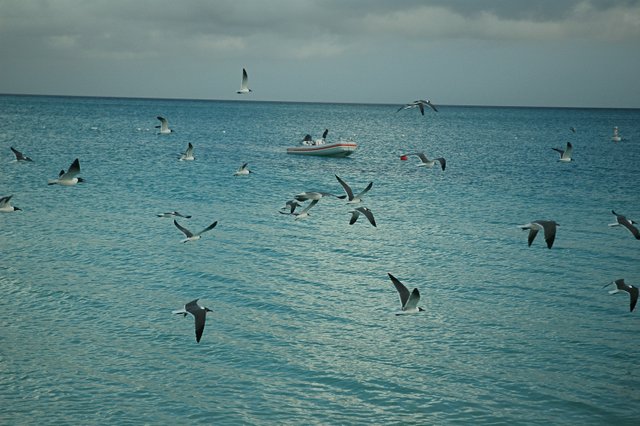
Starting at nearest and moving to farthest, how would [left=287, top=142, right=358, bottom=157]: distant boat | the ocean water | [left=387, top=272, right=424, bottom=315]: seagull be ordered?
the ocean water → [left=387, top=272, right=424, bottom=315]: seagull → [left=287, top=142, right=358, bottom=157]: distant boat

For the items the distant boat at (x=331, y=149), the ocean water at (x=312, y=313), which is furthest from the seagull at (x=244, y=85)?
the distant boat at (x=331, y=149)

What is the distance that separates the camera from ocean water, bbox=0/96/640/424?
55.4ft

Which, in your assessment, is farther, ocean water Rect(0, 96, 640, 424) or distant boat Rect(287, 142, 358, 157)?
distant boat Rect(287, 142, 358, 157)

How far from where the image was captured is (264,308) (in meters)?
23.7

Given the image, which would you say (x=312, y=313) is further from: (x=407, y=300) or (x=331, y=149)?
(x=331, y=149)

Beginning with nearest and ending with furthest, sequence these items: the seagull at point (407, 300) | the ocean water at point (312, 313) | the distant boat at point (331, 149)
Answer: the ocean water at point (312, 313)
the seagull at point (407, 300)
the distant boat at point (331, 149)

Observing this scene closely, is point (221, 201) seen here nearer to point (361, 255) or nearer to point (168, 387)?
point (361, 255)

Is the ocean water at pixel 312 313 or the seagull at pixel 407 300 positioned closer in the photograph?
the ocean water at pixel 312 313

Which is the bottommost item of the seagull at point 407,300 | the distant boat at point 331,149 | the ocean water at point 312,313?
the ocean water at point 312,313

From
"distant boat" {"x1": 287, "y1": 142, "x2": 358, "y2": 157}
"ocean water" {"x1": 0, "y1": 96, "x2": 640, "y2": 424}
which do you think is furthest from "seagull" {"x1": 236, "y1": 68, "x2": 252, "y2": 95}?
"distant boat" {"x1": 287, "y1": 142, "x2": 358, "y2": 157}

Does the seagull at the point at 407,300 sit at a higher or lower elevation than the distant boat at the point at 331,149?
lower

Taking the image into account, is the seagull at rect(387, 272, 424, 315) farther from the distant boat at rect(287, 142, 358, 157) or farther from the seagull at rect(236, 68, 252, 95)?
the distant boat at rect(287, 142, 358, 157)

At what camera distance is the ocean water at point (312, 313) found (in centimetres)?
1689

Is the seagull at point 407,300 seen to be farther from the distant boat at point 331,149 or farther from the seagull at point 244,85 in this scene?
the distant boat at point 331,149
